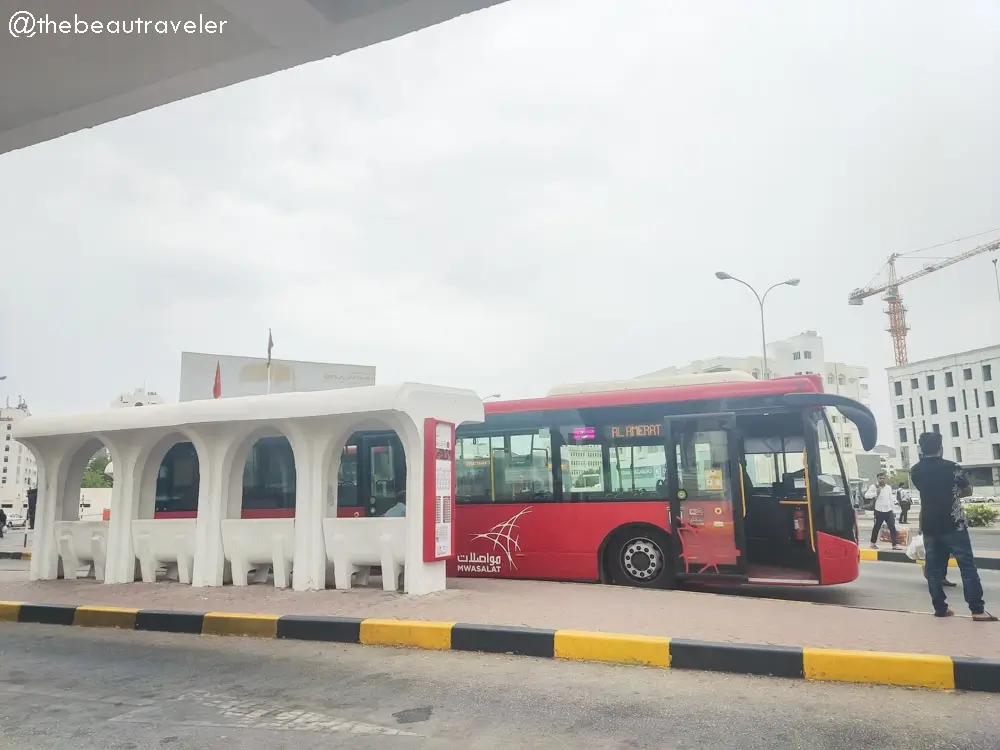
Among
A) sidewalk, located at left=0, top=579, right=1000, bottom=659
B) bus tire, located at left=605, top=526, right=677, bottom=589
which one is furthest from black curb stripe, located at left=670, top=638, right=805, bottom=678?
bus tire, located at left=605, top=526, right=677, bottom=589

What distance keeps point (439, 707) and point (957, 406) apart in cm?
8265

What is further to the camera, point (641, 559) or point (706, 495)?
point (641, 559)

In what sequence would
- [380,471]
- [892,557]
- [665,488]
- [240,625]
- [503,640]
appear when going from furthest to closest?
[892,557]
[380,471]
[665,488]
[240,625]
[503,640]

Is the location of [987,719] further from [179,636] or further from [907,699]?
[179,636]

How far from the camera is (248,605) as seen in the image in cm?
864

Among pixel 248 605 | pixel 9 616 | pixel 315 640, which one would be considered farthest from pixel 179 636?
pixel 9 616

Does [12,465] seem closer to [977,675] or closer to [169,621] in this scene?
[169,621]

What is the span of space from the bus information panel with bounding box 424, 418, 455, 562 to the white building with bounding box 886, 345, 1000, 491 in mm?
66435

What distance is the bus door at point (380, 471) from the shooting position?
1199 cm

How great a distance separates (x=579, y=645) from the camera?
648 centimetres

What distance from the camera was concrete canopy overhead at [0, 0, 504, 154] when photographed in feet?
11.2

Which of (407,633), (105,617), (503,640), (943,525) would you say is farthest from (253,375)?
(943,525)

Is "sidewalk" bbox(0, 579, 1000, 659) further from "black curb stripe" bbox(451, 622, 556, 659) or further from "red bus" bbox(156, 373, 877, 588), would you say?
"red bus" bbox(156, 373, 877, 588)

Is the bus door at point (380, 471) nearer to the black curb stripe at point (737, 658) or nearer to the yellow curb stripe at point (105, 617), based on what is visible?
the yellow curb stripe at point (105, 617)
